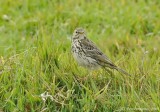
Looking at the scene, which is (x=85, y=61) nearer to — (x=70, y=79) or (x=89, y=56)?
(x=89, y=56)

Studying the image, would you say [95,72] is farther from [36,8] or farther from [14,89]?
[36,8]

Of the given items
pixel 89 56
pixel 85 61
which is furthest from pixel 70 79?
pixel 89 56

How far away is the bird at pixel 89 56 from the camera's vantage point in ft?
21.7

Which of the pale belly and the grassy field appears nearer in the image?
the grassy field

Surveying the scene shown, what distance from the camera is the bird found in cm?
662

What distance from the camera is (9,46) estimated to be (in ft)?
27.8

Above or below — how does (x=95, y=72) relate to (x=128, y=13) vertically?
below

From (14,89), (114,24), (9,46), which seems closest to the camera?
(14,89)

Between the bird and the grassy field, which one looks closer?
the grassy field

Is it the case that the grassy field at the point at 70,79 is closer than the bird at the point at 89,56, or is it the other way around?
the grassy field at the point at 70,79

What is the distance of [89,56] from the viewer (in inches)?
265

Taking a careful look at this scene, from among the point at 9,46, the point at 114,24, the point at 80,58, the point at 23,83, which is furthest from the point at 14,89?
the point at 114,24

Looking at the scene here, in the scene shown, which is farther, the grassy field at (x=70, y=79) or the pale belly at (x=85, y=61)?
the pale belly at (x=85, y=61)

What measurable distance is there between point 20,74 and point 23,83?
110 millimetres
